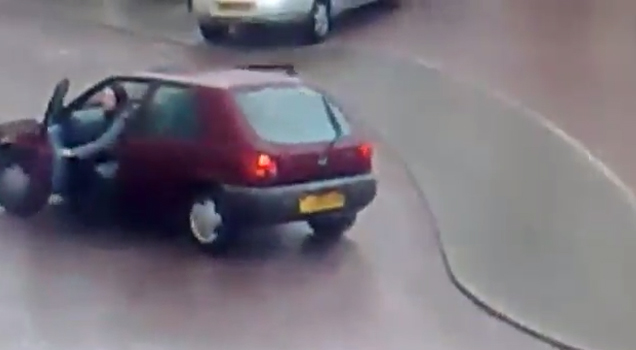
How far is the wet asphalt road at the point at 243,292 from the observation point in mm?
2816

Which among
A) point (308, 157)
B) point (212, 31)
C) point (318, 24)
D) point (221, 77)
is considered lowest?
point (318, 24)

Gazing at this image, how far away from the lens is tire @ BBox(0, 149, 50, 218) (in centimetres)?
345

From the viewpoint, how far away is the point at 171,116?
3457mm

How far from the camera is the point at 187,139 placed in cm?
341

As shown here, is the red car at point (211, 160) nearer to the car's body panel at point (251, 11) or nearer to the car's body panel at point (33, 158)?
the car's body panel at point (33, 158)

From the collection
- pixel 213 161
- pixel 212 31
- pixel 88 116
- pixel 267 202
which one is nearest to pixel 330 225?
pixel 267 202

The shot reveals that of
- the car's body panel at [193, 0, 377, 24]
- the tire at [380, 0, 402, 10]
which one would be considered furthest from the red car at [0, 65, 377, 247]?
the tire at [380, 0, 402, 10]

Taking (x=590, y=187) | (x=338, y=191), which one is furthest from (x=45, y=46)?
(x=590, y=187)

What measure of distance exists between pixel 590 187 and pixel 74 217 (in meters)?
1.41

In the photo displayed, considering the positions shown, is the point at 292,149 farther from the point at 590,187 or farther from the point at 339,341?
the point at 590,187

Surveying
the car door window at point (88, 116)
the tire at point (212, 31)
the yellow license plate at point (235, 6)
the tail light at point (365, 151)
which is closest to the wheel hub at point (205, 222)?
the car door window at point (88, 116)

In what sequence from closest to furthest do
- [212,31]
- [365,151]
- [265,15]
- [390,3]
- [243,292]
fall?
[243,292]
[365,151]
[212,31]
[265,15]
[390,3]

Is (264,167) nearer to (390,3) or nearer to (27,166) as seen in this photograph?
(27,166)

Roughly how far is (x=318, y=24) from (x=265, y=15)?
287mm
